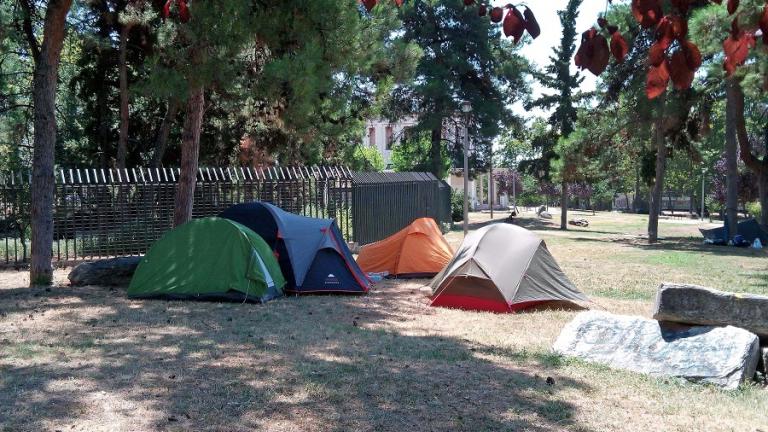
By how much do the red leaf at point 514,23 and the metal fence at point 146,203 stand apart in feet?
46.2

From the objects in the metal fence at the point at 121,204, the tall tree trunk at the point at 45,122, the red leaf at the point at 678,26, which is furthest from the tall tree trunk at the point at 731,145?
the red leaf at the point at 678,26

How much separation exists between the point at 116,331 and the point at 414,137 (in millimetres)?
27227

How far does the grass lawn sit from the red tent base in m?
0.28

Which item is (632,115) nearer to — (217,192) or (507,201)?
(217,192)

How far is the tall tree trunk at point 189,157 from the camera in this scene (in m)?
13.2

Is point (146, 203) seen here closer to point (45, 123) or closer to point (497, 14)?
point (45, 123)

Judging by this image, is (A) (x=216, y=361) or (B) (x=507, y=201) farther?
(B) (x=507, y=201)

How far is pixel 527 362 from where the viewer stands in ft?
22.2

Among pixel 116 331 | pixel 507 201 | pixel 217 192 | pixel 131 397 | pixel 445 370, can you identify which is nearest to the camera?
pixel 131 397

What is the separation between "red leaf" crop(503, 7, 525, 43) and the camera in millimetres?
2469

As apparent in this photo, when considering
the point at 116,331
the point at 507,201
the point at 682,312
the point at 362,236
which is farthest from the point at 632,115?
the point at 507,201

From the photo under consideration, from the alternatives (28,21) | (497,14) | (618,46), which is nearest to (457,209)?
(28,21)

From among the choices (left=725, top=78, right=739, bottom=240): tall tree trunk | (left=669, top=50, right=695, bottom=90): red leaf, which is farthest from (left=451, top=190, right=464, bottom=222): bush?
(left=669, top=50, right=695, bottom=90): red leaf

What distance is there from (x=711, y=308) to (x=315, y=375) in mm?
3741
